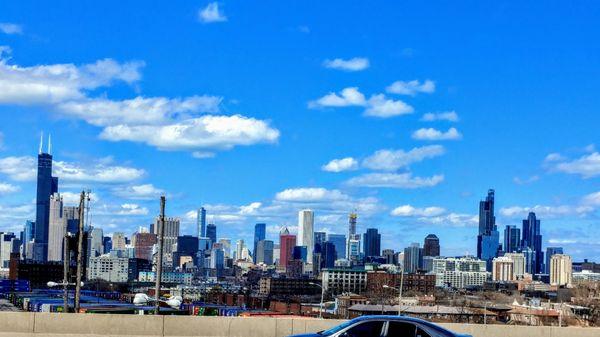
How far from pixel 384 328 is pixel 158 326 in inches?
386

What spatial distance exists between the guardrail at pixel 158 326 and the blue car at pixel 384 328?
6.84 metres

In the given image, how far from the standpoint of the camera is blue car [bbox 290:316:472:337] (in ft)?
68.2

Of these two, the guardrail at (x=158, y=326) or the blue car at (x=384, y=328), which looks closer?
the blue car at (x=384, y=328)

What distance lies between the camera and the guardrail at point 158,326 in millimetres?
27859

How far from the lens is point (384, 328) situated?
824 inches

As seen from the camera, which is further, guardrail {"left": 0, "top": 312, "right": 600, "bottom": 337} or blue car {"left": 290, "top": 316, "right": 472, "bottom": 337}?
guardrail {"left": 0, "top": 312, "right": 600, "bottom": 337}

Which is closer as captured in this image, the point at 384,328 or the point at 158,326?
the point at 384,328

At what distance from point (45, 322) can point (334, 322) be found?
8.97m

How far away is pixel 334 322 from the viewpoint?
94.7ft

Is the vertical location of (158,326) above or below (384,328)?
below

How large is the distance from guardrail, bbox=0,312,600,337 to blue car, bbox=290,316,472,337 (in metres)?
6.84

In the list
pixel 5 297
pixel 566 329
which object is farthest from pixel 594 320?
pixel 5 297

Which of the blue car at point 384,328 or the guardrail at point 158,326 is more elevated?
the blue car at point 384,328

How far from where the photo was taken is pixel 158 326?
2831 cm
